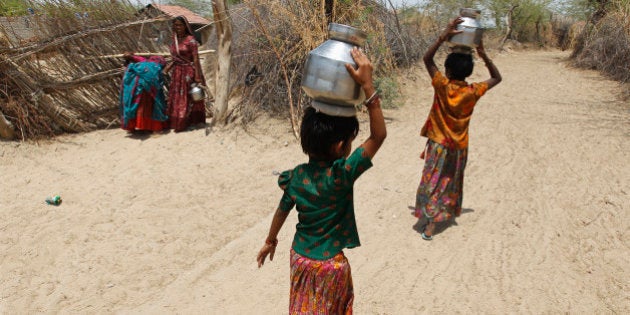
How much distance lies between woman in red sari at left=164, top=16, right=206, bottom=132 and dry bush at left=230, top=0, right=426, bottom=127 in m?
0.71

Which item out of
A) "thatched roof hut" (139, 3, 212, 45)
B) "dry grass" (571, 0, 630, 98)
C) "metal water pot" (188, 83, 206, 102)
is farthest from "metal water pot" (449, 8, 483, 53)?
"dry grass" (571, 0, 630, 98)

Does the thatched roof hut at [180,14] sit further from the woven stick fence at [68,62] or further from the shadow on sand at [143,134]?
the shadow on sand at [143,134]

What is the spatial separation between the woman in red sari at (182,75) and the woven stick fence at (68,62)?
2.75 ft

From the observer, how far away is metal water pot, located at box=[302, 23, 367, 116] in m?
1.44

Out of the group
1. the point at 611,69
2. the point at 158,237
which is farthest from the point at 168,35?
the point at 611,69

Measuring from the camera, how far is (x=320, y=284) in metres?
1.68

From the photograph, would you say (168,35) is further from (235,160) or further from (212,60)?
(235,160)

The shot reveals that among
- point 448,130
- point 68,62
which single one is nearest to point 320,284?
point 448,130

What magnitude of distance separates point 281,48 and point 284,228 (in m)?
3.08

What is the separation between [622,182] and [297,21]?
13.9 feet

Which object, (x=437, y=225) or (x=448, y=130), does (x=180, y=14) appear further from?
(x=448, y=130)

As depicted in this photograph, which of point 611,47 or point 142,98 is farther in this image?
point 611,47

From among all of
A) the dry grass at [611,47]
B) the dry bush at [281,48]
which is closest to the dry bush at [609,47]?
the dry grass at [611,47]

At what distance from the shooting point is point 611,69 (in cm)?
915
